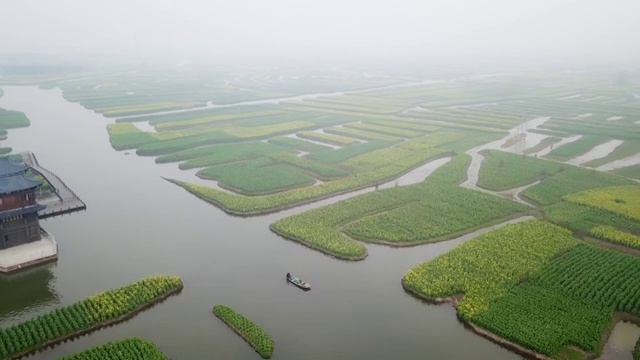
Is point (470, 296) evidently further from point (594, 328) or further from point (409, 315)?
point (594, 328)

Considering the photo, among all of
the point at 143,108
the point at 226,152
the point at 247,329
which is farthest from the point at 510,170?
the point at 143,108

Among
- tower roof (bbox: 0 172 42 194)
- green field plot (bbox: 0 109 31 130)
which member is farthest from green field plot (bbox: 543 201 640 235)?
green field plot (bbox: 0 109 31 130)

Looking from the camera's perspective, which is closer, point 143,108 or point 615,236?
point 615,236

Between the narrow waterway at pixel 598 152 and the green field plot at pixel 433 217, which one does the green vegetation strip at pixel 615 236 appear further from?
the narrow waterway at pixel 598 152

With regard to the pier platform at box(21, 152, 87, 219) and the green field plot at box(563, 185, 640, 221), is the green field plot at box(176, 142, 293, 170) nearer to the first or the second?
the pier platform at box(21, 152, 87, 219)

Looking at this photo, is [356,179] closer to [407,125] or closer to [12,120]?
[407,125]

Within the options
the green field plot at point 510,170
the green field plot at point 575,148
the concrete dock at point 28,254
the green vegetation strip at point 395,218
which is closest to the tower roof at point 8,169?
the concrete dock at point 28,254
